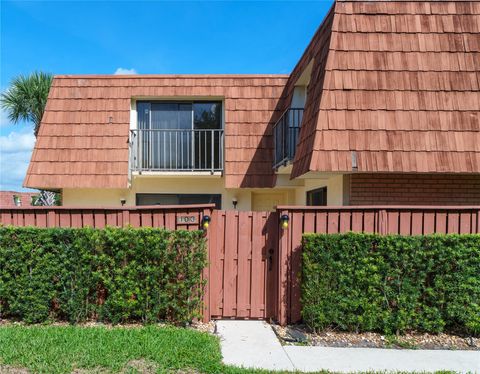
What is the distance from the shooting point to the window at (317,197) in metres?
7.83

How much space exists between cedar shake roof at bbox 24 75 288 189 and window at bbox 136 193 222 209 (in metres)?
1.12

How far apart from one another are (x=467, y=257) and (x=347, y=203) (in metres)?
1.98

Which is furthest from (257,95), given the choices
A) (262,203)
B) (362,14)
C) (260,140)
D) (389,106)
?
(389,106)

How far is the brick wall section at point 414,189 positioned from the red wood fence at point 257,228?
88 cm

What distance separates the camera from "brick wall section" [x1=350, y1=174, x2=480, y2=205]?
603 centimetres

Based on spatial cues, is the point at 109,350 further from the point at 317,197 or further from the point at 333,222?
the point at 317,197

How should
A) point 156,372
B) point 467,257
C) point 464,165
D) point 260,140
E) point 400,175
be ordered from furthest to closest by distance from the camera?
point 260,140 < point 400,175 < point 464,165 < point 467,257 < point 156,372

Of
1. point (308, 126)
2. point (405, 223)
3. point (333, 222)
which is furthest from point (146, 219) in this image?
point (405, 223)

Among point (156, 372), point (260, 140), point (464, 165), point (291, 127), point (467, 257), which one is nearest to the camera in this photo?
point (156, 372)

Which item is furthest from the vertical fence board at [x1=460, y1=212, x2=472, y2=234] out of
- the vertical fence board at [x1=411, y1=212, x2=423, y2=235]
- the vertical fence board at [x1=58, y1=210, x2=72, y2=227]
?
the vertical fence board at [x1=58, y1=210, x2=72, y2=227]

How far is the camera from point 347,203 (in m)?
6.14

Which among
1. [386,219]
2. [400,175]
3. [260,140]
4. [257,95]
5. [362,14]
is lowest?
[386,219]

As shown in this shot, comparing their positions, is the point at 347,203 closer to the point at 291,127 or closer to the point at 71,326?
the point at 291,127

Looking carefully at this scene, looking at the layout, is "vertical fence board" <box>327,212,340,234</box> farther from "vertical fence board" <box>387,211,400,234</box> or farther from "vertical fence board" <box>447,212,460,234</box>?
"vertical fence board" <box>447,212,460,234</box>
